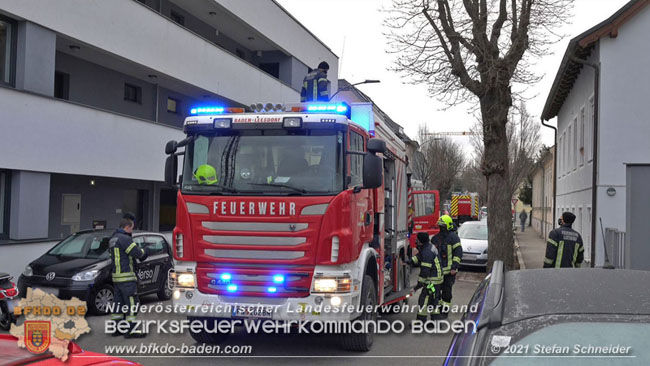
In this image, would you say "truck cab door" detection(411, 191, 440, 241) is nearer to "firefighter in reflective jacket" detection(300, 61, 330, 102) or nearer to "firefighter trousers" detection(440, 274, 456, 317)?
"firefighter trousers" detection(440, 274, 456, 317)

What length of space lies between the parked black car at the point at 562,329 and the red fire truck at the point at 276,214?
13.3ft

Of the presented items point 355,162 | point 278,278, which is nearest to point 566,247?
point 355,162

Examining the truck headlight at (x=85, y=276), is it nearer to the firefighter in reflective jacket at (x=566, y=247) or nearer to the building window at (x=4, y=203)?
the building window at (x=4, y=203)

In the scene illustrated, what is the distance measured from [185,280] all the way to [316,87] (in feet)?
12.0

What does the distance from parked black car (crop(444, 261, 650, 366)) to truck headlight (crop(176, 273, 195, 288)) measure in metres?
4.81

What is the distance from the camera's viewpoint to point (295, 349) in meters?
7.93

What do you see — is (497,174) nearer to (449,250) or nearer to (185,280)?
(449,250)

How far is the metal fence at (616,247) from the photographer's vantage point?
1274cm

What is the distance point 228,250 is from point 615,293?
4955 millimetres

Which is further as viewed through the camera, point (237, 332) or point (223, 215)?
point (237, 332)

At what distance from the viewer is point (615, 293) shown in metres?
2.81

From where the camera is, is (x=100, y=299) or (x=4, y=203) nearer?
(x=100, y=299)

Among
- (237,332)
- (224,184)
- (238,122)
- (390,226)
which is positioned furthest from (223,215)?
(390,226)

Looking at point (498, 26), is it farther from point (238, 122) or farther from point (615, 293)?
point (615, 293)
